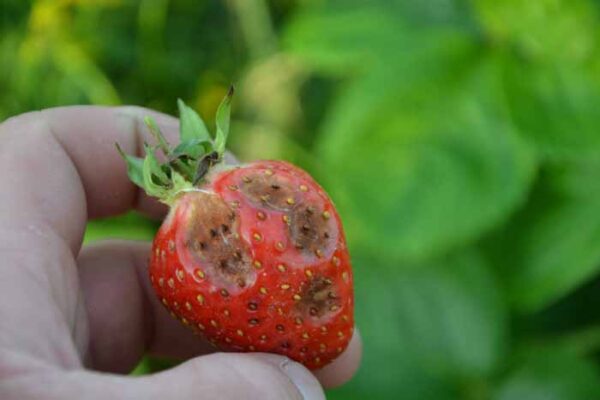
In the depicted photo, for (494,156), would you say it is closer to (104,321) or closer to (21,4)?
(104,321)

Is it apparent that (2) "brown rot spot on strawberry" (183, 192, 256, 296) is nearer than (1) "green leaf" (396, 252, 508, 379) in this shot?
Yes

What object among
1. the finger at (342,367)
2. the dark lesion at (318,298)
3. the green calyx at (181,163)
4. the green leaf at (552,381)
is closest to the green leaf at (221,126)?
the green calyx at (181,163)

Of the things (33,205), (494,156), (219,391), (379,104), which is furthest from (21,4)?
(219,391)

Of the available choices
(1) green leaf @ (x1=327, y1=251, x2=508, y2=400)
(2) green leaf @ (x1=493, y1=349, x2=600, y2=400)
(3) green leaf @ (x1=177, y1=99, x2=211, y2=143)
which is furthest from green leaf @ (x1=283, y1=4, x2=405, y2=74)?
(3) green leaf @ (x1=177, y1=99, x2=211, y2=143)

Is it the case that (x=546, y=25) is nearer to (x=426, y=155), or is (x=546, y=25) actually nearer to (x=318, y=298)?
(x=426, y=155)

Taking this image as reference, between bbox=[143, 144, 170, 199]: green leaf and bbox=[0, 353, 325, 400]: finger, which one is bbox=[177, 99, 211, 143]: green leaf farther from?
bbox=[0, 353, 325, 400]: finger

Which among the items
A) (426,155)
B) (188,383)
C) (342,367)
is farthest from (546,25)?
(188,383)
